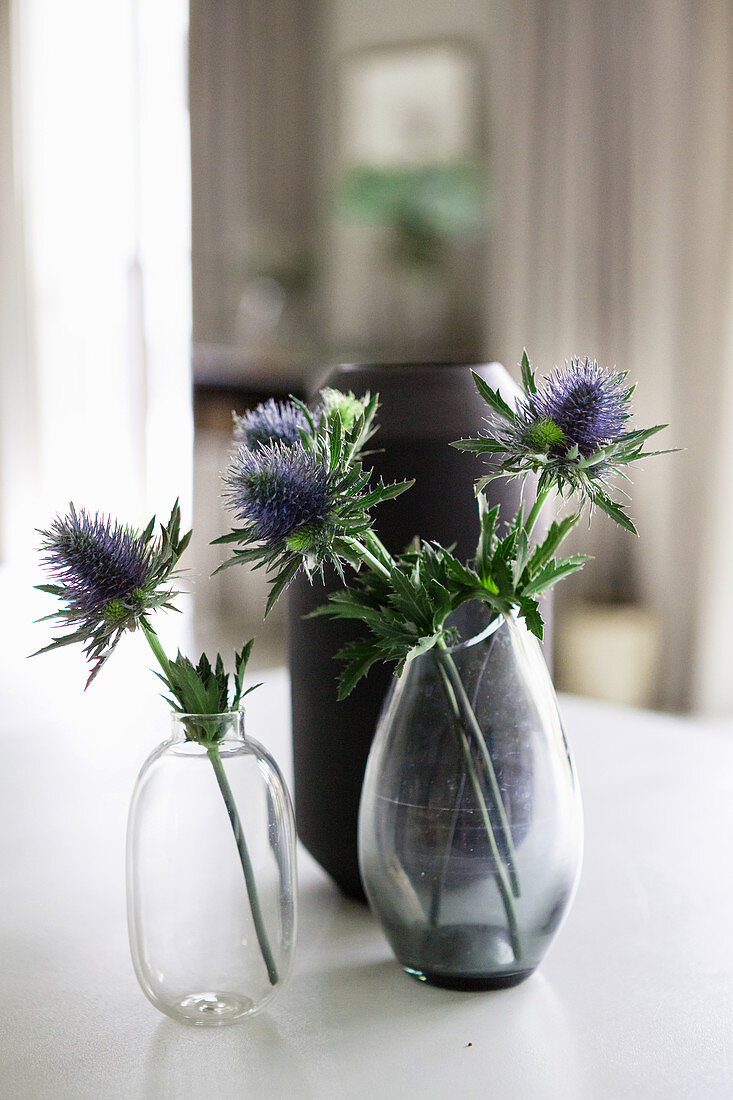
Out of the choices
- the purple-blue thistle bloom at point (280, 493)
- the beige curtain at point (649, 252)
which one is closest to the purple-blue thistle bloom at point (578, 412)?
the purple-blue thistle bloom at point (280, 493)

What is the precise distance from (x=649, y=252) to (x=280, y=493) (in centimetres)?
294

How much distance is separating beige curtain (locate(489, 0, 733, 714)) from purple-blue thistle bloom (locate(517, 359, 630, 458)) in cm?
266

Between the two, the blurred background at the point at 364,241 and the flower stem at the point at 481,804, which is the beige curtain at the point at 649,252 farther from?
the flower stem at the point at 481,804

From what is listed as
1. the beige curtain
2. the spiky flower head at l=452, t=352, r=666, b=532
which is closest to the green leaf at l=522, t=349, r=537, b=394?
the spiky flower head at l=452, t=352, r=666, b=532

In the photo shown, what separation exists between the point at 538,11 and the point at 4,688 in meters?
2.92

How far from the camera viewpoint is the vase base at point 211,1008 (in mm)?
523

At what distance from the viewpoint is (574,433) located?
49 cm

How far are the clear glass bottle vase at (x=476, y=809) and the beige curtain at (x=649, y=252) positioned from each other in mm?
2659

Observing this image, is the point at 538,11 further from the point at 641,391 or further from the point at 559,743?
the point at 559,743

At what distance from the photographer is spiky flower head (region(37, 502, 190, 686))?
0.47 meters

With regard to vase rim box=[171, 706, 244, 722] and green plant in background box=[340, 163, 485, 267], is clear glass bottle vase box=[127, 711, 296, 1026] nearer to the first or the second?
Answer: vase rim box=[171, 706, 244, 722]

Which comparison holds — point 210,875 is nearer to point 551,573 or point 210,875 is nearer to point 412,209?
point 551,573

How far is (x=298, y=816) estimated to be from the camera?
710mm

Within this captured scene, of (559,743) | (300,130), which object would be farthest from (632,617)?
(559,743)
